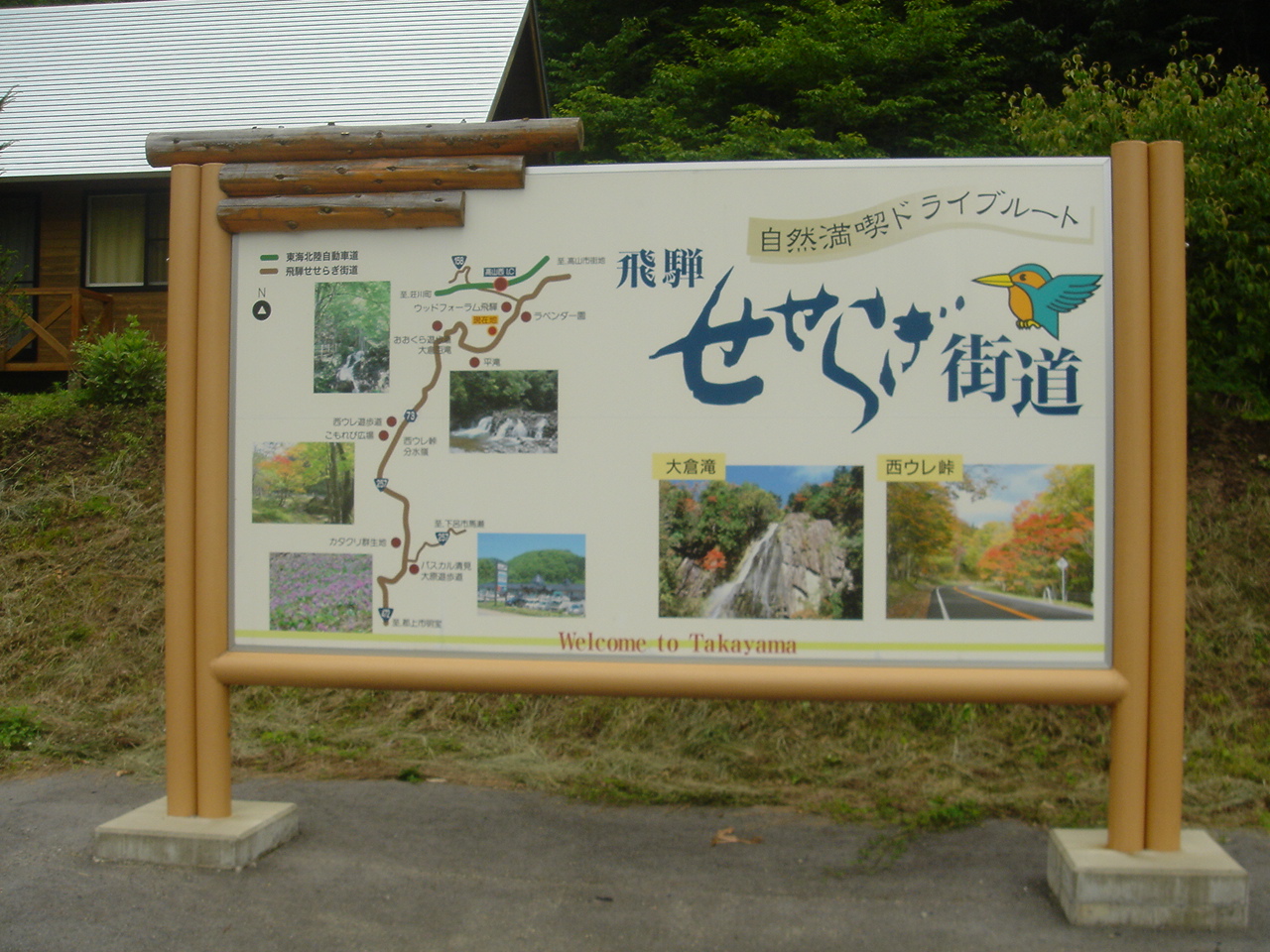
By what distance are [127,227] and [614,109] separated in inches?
282

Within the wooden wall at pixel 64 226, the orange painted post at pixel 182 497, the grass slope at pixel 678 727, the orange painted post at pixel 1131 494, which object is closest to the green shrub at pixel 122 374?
the grass slope at pixel 678 727

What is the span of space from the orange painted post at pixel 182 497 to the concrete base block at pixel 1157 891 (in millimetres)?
3404

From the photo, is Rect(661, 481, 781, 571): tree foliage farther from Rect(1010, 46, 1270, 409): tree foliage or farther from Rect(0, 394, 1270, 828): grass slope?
Rect(1010, 46, 1270, 409): tree foliage

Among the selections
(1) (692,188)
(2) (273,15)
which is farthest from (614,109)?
(1) (692,188)

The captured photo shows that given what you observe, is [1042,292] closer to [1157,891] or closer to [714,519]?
[714,519]

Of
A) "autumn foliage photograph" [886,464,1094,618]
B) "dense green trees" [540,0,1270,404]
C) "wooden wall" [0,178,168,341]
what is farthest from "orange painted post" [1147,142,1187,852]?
"wooden wall" [0,178,168,341]

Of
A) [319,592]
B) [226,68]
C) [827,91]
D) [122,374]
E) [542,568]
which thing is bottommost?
[319,592]

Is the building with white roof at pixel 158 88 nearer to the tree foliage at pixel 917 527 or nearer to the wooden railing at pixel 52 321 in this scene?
the wooden railing at pixel 52 321

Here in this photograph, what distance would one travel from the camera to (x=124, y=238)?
12.8 m

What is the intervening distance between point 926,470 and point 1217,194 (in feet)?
16.3

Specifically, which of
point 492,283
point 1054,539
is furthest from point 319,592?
point 1054,539

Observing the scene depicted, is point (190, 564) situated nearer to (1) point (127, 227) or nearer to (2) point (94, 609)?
(2) point (94, 609)

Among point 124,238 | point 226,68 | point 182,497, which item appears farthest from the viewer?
point 124,238

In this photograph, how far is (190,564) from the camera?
12.2ft
